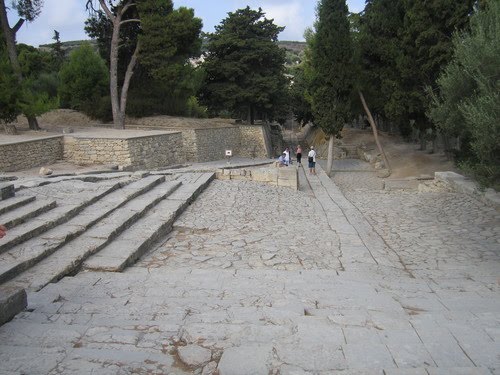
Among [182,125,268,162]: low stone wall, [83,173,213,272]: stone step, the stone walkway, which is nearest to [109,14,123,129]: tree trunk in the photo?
[182,125,268,162]: low stone wall

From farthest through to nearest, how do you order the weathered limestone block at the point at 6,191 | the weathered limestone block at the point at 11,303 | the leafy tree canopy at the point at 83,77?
1. the leafy tree canopy at the point at 83,77
2. the weathered limestone block at the point at 6,191
3. the weathered limestone block at the point at 11,303

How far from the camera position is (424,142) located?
26219 millimetres

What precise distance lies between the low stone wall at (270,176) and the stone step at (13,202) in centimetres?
756

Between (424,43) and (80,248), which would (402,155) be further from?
(80,248)

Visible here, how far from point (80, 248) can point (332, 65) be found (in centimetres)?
1741

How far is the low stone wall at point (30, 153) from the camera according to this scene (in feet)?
49.7

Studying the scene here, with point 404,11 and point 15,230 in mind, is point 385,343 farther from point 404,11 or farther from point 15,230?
point 404,11

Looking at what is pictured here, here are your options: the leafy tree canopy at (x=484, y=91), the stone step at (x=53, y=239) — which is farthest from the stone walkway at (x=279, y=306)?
the leafy tree canopy at (x=484, y=91)

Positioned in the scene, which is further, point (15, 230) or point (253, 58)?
point (253, 58)

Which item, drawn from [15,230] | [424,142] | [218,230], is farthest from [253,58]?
[15,230]

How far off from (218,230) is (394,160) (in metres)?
19.0

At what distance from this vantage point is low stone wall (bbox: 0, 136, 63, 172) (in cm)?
1514

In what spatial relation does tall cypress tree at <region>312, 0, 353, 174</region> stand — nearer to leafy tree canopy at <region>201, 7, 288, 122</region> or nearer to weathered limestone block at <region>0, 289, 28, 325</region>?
leafy tree canopy at <region>201, 7, 288, 122</region>

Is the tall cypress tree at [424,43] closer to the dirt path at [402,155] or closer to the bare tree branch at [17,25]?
the dirt path at [402,155]
